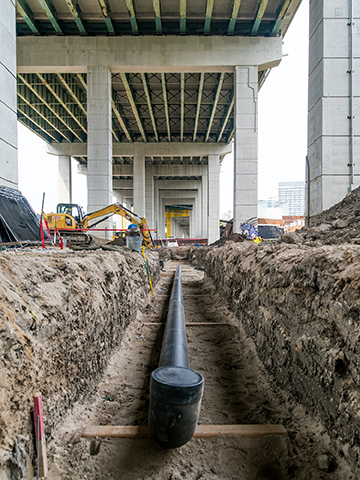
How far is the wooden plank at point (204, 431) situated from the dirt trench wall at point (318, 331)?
39cm

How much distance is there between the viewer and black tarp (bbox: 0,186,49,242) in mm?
5590

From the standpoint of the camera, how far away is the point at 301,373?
2.38 meters

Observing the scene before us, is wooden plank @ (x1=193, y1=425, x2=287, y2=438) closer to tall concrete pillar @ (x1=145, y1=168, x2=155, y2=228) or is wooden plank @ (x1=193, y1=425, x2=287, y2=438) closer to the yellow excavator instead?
the yellow excavator

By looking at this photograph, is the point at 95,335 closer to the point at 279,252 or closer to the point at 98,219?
the point at 279,252

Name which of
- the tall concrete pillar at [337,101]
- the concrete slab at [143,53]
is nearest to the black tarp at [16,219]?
the tall concrete pillar at [337,101]

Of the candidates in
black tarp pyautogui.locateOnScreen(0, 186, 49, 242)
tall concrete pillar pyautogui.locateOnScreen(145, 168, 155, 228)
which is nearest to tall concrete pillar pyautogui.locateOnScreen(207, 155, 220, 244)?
tall concrete pillar pyautogui.locateOnScreen(145, 168, 155, 228)

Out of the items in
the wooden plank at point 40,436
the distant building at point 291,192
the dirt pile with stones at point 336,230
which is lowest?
the wooden plank at point 40,436

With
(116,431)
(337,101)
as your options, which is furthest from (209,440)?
(337,101)

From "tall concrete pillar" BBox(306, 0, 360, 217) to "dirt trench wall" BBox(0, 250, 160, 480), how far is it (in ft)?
21.7

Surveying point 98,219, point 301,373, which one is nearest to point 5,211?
point 301,373

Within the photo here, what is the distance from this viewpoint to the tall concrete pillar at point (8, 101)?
682 centimetres

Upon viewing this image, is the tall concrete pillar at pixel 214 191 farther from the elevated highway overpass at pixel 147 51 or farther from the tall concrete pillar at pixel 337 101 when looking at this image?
the tall concrete pillar at pixel 337 101

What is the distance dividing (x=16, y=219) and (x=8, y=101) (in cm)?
331

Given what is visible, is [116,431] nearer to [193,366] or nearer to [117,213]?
[193,366]
